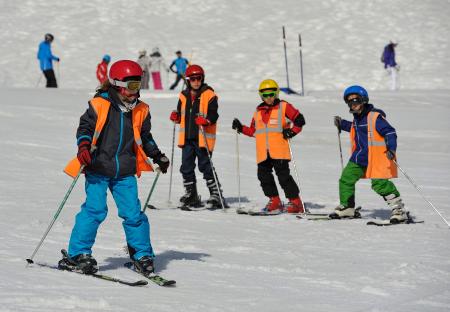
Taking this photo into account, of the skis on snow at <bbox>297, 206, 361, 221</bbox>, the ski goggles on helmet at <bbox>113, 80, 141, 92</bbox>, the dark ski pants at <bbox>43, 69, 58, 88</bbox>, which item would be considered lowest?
the skis on snow at <bbox>297, 206, 361, 221</bbox>

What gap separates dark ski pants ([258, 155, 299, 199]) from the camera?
10438 millimetres

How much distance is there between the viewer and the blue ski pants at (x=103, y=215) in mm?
6152

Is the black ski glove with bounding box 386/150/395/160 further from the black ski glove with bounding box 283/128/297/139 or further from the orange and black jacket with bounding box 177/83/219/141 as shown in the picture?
the orange and black jacket with bounding box 177/83/219/141

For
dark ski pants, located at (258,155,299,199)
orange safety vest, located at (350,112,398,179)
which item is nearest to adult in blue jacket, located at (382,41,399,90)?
dark ski pants, located at (258,155,299,199)

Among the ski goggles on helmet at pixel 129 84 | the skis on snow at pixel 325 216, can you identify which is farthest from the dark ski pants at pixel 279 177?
the ski goggles on helmet at pixel 129 84

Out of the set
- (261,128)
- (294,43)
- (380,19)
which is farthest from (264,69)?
(261,128)

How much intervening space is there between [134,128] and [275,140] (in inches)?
170

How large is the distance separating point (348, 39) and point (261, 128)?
2561 centimetres

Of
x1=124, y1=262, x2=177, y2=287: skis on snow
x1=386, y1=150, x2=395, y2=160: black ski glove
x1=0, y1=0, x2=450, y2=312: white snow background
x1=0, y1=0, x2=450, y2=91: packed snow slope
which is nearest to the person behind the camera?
x1=0, y1=0, x2=450, y2=312: white snow background

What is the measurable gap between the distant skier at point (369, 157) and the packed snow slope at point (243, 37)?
842 inches

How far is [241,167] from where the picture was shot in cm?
1423

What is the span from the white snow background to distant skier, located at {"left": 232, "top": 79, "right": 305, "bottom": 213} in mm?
590

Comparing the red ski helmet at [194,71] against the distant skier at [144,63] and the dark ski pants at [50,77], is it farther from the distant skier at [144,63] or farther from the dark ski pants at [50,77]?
the distant skier at [144,63]

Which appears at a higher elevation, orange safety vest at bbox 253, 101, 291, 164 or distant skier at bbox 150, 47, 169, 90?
distant skier at bbox 150, 47, 169, 90
